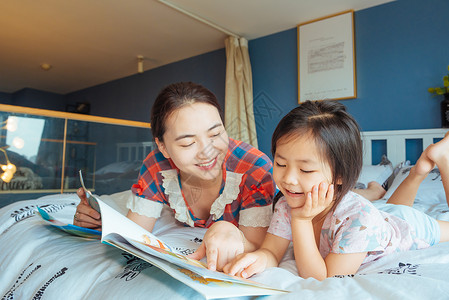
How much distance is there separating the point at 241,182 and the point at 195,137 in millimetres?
177

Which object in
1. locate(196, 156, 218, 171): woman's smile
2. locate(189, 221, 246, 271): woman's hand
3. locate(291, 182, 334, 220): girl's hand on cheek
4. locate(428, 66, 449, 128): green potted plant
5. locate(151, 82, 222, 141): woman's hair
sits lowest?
locate(189, 221, 246, 271): woman's hand

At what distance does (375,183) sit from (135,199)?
143 centimetres

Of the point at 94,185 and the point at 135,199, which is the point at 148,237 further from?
the point at 94,185

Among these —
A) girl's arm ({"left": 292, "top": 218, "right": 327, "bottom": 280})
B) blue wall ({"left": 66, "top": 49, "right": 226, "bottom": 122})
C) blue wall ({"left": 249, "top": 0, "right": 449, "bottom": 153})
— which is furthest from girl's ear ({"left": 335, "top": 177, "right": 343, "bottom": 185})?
blue wall ({"left": 66, "top": 49, "right": 226, "bottom": 122})

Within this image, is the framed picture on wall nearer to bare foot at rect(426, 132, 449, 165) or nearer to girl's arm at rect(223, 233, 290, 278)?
bare foot at rect(426, 132, 449, 165)

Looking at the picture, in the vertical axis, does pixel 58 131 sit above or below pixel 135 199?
above

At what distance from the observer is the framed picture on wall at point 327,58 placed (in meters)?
2.59

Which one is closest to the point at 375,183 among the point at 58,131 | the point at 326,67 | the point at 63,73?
the point at 326,67

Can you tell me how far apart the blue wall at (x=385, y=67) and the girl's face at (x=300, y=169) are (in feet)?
6.88

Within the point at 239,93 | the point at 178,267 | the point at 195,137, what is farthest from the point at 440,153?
the point at 239,93

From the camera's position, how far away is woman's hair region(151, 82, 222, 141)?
818 mm

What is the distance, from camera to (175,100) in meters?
0.82

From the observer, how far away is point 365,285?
1.49 feet

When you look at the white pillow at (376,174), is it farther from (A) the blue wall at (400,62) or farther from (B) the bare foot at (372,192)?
(A) the blue wall at (400,62)
